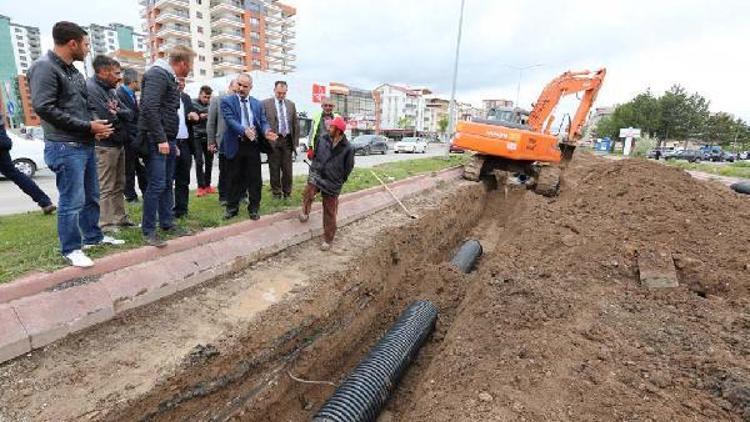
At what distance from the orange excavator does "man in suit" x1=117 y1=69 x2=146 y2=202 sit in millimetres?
7785

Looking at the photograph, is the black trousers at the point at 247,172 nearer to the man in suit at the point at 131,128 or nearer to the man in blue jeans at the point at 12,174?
the man in suit at the point at 131,128

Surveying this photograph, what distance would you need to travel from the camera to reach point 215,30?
56.0m

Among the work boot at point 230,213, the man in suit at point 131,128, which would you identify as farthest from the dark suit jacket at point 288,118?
the man in suit at point 131,128

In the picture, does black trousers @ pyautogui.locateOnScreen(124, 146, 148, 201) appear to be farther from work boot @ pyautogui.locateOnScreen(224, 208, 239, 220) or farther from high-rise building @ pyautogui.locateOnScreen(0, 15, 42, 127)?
Answer: high-rise building @ pyautogui.locateOnScreen(0, 15, 42, 127)

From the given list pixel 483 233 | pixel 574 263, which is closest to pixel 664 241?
pixel 574 263

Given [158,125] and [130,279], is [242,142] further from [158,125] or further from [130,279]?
[130,279]

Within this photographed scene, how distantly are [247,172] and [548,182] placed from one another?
8.09 metres

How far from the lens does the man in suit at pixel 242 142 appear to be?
491cm

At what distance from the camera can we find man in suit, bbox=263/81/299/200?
5.88 meters

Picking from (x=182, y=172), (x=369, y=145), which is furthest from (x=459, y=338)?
(x=369, y=145)

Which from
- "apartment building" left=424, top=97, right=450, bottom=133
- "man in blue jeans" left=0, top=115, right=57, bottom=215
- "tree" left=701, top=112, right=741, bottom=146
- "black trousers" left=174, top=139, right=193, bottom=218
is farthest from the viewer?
"apartment building" left=424, top=97, right=450, bottom=133

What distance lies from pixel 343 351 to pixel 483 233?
5.92 metres

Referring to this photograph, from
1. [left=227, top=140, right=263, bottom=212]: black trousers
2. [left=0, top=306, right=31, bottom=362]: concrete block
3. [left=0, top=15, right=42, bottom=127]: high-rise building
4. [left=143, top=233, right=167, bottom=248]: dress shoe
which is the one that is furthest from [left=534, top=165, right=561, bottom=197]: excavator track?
[left=0, top=15, right=42, bottom=127]: high-rise building

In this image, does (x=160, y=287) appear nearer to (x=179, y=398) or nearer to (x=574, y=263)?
(x=179, y=398)
